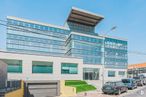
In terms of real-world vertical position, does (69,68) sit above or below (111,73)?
above

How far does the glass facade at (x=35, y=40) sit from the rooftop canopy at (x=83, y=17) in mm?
7171

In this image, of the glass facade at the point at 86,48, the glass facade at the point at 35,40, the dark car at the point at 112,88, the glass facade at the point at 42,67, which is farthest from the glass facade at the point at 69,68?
the glass facade at the point at 35,40

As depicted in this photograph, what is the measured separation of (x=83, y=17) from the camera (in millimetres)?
81188

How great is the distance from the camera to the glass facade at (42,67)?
1382 inches

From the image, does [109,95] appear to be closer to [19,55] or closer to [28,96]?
[28,96]

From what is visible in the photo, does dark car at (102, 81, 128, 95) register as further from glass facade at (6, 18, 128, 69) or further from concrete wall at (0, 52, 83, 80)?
glass facade at (6, 18, 128, 69)

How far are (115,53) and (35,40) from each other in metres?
29.8

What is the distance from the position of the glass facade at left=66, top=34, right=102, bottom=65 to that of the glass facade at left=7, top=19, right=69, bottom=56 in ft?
22.4

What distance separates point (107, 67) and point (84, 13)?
74.1 ft

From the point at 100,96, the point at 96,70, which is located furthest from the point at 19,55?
the point at 96,70

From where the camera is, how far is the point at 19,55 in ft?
110

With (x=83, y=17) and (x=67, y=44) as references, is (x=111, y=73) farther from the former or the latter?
(x=83, y=17)

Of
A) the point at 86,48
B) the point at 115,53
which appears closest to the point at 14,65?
the point at 86,48

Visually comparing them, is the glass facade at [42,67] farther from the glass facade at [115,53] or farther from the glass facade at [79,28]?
the glass facade at [79,28]
